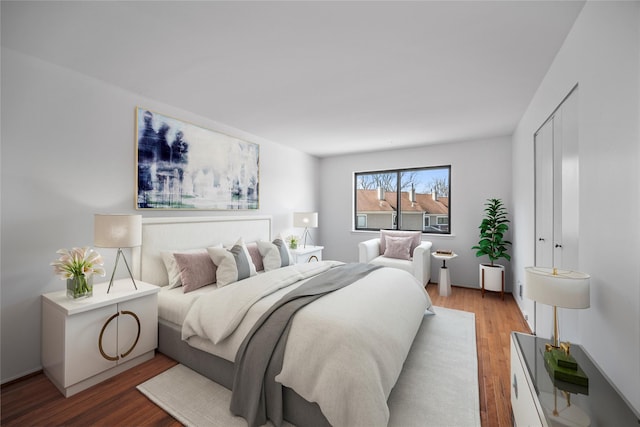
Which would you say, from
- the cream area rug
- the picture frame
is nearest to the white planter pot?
the cream area rug

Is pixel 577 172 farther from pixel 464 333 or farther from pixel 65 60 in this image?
pixel 65 60

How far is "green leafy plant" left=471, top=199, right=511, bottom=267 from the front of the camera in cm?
410

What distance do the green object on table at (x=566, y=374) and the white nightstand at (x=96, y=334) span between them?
9.25 ft

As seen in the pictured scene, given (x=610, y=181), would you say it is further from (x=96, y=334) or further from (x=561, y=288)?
(x=96, y=334)

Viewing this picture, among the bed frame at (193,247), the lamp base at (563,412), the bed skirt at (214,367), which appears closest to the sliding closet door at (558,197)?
the lamp base at (563,412)

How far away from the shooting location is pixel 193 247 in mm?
3283

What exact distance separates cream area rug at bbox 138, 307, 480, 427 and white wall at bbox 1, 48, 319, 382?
1.14 metres

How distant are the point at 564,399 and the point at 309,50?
250 cm

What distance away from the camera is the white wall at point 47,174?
2.10m

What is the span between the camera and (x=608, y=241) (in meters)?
1.40

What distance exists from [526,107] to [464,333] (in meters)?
2.72

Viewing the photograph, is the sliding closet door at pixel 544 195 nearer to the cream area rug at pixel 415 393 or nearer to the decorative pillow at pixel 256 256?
the cream area rug at pixel 415 393

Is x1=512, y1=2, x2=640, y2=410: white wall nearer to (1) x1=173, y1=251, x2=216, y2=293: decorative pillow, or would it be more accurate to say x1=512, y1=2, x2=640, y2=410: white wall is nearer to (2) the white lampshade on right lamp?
(2) the white lampshade on right lamp

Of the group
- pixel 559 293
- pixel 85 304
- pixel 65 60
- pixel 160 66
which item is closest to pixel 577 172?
pixel 559 293
